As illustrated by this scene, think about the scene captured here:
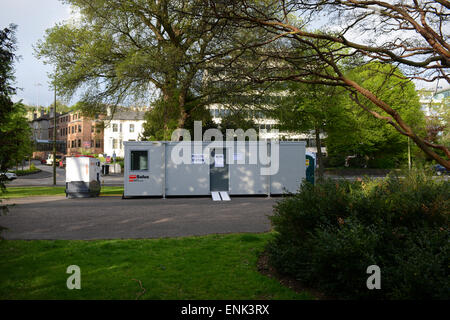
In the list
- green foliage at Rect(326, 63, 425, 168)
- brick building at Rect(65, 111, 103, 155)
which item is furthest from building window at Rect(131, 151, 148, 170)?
brick building at Rect(65, 111, 103, 155)

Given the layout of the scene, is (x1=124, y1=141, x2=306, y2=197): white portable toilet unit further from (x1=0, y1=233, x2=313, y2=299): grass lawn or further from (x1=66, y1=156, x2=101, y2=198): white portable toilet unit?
(x1=0, y1=233, x2=313, y2=299): grass lawn

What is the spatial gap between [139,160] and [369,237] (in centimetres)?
1395

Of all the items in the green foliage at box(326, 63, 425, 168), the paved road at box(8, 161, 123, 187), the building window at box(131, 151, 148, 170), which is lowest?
the paved road at box(8, 161, 123, 187)

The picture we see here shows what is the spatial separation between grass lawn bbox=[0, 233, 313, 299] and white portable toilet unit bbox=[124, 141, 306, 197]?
9.58m

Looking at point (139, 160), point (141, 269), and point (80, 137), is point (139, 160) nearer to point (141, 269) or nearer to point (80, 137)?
point (141, 269)

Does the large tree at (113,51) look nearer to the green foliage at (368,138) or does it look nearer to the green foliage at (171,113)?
the green foliage at (171,113)

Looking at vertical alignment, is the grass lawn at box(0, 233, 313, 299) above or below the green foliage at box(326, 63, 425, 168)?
below

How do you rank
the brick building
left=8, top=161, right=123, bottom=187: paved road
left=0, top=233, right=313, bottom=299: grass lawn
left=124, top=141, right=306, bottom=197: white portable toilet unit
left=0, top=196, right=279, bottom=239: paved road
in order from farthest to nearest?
the brick building < left=8, top=161, right=123, bottom=187: paved road < left=124, top=141, right=306, bottom=197: white portable toilet unit < left=0, top=196, right=279, bottom=239: paved road < left=0, top=233, right=313, bottom=299: grass lawn

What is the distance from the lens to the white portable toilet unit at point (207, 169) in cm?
1658

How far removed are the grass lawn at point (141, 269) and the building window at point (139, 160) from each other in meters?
9.61

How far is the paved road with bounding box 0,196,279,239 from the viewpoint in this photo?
8203 millimetres

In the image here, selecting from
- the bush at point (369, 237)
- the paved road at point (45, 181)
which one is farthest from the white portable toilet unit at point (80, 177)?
the bush at point (369, 237)

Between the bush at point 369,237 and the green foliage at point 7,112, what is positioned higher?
the green foliage at point 7,112
